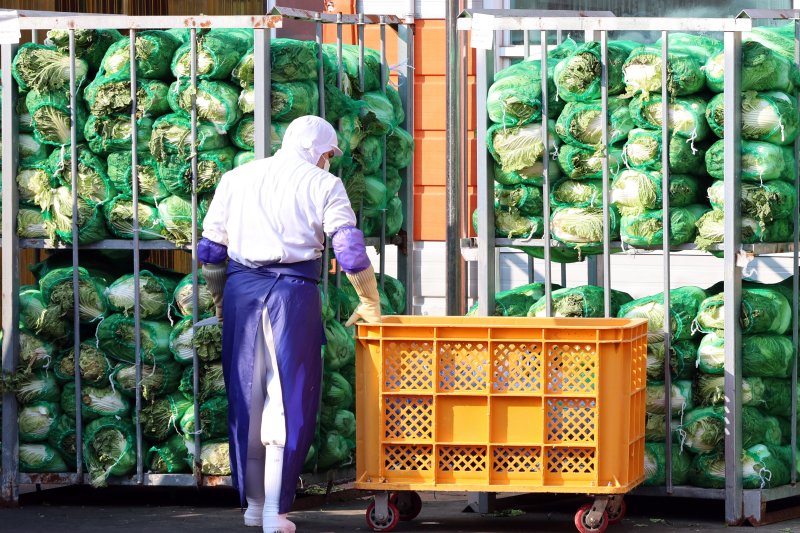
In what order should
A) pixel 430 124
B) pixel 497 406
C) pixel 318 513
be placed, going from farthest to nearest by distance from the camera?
pixel 430 124 < pixel 318 513 < pixel 497 406

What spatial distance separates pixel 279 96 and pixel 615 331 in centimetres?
197

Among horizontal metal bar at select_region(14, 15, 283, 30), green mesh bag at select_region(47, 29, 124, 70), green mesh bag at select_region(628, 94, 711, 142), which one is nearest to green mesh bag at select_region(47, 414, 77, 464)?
green mesh bag at select_region(47, 29, 124, 70)

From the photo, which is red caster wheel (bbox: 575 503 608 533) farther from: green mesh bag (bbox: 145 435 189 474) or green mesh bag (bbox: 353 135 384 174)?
green mesh bag (bbox: 353 135 384 174)

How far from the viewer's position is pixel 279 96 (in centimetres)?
742

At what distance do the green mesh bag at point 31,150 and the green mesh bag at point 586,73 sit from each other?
8.32ft

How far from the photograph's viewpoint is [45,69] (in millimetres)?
7578

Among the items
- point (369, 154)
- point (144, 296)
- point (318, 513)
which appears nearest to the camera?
point (144, 296)

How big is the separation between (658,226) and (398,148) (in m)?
1.67

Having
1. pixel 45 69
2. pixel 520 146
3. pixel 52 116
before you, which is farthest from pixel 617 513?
pixel 45 69

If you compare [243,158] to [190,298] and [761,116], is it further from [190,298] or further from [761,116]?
[761,116]

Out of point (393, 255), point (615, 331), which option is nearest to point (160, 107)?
point (615, 331)

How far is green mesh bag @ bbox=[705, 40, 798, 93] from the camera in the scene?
7.13 m

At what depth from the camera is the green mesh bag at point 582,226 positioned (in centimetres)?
736

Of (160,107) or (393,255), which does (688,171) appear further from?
(393,255)
